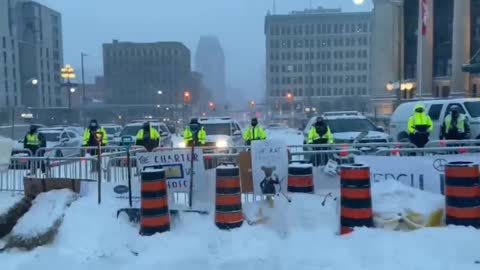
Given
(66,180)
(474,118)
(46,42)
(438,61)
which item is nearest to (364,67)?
(46,42)

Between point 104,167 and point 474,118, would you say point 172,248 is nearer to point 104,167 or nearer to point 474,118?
point 104,167

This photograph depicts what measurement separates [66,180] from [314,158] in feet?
15.3

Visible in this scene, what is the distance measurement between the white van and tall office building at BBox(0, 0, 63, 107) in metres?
85.0

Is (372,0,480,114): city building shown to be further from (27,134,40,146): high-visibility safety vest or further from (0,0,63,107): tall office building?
(0,0,63,107): tall office building

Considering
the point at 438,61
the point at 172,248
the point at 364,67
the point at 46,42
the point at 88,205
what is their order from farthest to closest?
the point at 364,67 < the point at 46,42 < the point at 438,61 < the point at 88,205 < the point at 172,248

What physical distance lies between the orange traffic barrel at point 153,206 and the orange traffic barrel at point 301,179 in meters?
2.07

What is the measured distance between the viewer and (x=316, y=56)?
146m

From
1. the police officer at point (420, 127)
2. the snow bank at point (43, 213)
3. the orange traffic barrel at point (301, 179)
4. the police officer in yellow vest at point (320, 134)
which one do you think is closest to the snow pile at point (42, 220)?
the snow bank at point (43, 213)

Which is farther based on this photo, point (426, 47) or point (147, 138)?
point (426, 47)

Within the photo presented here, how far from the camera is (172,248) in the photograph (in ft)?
23.9

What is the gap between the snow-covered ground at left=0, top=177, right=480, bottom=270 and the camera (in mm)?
6793

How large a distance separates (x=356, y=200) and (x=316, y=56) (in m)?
141

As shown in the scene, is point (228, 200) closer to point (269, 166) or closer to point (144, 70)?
point (269, 166)

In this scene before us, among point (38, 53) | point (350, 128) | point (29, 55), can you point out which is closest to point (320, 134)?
point (350, 128)
